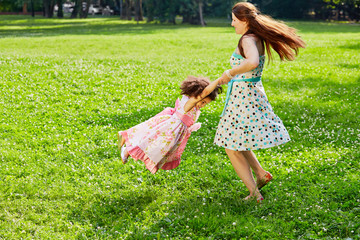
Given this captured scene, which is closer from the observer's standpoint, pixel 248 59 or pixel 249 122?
pixel 248 59

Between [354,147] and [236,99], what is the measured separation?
3.91 metres

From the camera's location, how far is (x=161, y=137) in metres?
6.41

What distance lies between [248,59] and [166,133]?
5.59 feet

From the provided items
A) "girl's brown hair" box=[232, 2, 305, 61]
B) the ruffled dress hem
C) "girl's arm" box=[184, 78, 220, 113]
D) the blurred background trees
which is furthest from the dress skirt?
the blurred background trees

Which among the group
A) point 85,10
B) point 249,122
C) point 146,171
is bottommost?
point 146,171

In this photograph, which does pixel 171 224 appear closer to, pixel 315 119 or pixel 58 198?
pixel 58 198

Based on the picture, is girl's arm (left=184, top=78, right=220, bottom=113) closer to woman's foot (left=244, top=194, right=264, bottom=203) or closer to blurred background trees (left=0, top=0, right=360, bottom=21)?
woman's foot (left=244, top=194, right=264, bottom=203)

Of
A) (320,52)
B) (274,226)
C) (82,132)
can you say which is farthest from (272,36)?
(320,52)

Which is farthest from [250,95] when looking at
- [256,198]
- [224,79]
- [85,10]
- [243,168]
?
[85,10]

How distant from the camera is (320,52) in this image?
24.5 metres

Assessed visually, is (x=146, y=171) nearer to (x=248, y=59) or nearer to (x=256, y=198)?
(x=256, y=198)

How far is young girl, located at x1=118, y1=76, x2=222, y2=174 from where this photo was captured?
6.26m

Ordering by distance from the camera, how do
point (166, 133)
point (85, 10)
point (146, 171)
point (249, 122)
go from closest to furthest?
point (249, 122), point (166, 133), point (146, 171), point (85, 10)

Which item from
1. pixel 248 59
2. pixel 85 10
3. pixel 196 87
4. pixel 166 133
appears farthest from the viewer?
pixel 85 10
